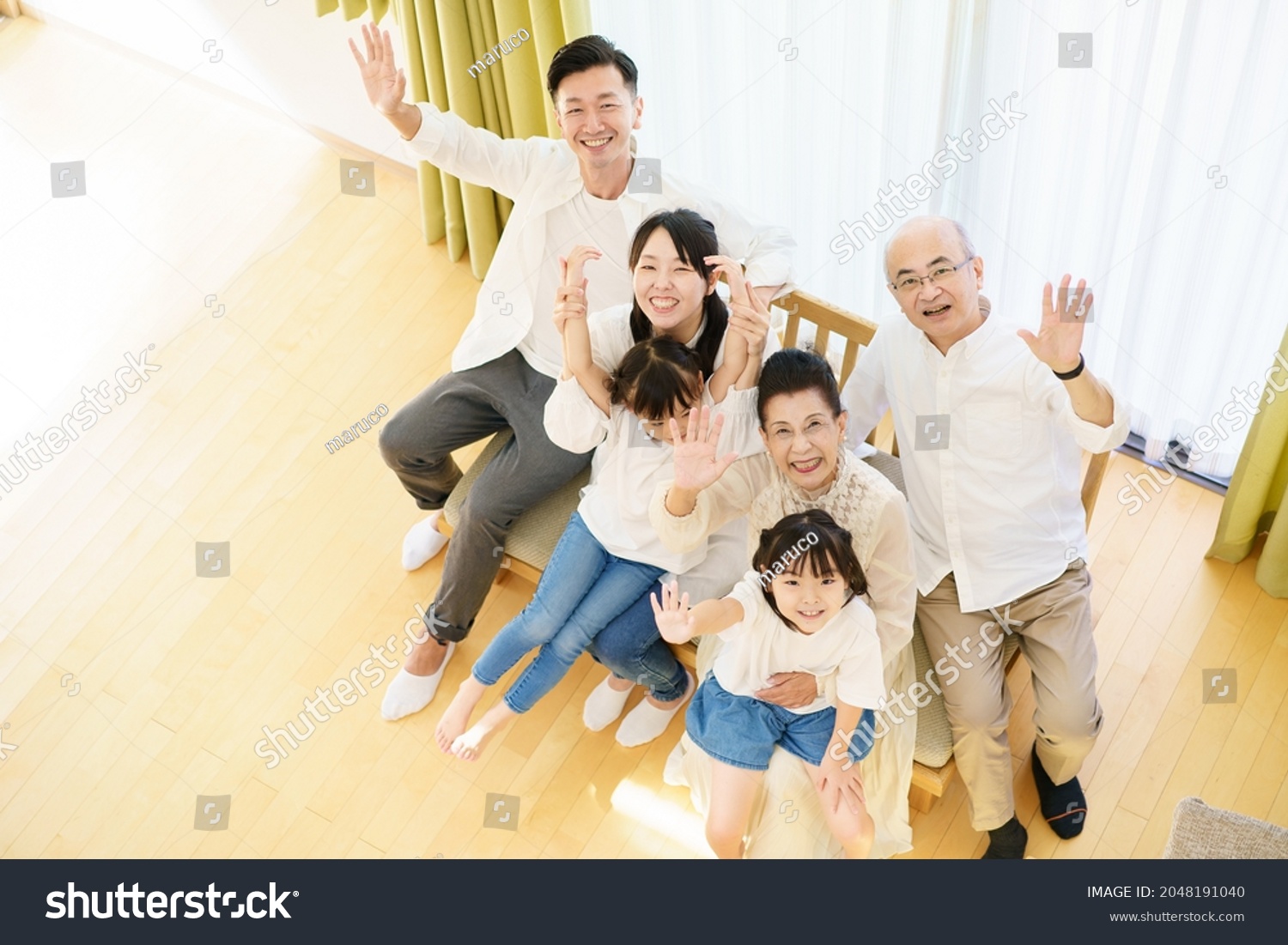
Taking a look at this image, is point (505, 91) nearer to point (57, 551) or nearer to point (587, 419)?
point (587, 419)

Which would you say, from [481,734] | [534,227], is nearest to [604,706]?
[481,734]

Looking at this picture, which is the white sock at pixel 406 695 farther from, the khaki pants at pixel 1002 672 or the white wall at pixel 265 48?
the white wall at pixel 265 48

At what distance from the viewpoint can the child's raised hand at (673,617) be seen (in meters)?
2.20

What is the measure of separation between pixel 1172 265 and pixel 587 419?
1239 millimetres

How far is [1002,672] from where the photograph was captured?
95.2 inches

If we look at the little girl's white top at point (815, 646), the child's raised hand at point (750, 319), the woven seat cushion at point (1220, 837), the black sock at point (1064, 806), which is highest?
the child's raised hand at point (750, 319)

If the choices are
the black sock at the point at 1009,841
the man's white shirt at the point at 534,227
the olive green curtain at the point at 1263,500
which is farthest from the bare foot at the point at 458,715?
the olive green curtain at the point at 1263,500

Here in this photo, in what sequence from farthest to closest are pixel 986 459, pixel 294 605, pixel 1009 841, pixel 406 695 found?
pixel 294 605, pixel 406 695, pixel 1009 841, pixel 986 459

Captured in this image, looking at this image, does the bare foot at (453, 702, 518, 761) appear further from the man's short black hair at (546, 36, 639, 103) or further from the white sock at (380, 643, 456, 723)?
the man's short black hair at (546, 36, 639, 103)

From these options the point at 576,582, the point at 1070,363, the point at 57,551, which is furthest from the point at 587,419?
the point at 57,551

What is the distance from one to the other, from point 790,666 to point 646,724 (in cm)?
55

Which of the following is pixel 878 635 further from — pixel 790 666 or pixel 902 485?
pixel 902 485

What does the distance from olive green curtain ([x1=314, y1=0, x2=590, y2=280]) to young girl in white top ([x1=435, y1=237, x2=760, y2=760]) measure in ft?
2.78

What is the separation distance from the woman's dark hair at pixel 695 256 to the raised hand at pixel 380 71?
1.83 ft
